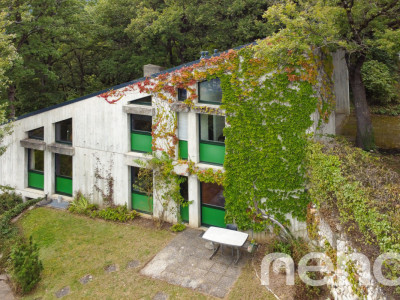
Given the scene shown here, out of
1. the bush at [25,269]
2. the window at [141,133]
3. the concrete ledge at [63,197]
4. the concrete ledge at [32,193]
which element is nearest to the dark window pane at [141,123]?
the window at [141,133]

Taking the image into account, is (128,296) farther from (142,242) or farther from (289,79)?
(289,79)

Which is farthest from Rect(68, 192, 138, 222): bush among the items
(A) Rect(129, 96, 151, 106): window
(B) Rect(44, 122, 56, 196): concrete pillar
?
(A) Rect(129, 96, 151, 106): window

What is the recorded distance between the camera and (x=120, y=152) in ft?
50.0

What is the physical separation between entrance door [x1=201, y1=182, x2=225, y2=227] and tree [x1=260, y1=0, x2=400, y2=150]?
570cm

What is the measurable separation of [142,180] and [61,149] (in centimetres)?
460

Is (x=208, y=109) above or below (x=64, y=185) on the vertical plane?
above

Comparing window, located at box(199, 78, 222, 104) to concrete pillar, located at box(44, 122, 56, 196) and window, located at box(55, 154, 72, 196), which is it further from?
concrete pillar, located at box(44, 122, 56, 196)

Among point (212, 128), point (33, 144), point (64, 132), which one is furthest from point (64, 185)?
point (212, 128)

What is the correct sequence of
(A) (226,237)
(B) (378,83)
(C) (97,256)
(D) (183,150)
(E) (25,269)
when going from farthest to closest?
(B) (378,83) < (D) (183,150) < (C) (97,256) < (A) (226,237) < (E) (25,269)

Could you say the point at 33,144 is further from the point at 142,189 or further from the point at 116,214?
the point at 142,189

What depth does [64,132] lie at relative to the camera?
1691 cm

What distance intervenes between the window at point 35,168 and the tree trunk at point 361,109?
52.5ft

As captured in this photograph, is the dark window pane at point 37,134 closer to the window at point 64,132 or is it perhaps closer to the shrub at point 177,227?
the window at point 64,132

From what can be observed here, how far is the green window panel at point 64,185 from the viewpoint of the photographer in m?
17.1
